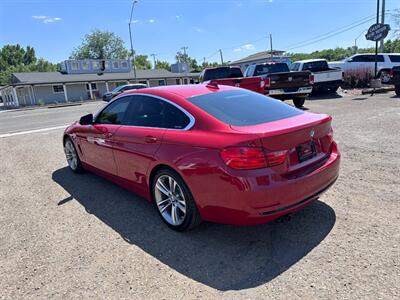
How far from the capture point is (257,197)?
2.86 m

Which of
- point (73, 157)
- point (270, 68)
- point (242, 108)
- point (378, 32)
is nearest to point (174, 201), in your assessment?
point (242, 108)

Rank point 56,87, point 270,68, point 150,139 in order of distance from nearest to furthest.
A: point 150,139 < point 270,68 < point 56,87

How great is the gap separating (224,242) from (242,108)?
1.50 meters

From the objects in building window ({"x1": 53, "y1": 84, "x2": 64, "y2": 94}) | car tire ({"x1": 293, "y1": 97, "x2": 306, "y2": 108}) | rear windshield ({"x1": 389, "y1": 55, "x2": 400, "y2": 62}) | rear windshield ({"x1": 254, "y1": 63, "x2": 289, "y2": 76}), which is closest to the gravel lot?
car tire ({"x1": 293, "y1": 97, "x2": 306, "y2": 108})

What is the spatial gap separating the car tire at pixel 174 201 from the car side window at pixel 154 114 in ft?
1.83

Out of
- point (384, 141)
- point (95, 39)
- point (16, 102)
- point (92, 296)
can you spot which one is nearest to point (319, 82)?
Answer: point (384, 141)

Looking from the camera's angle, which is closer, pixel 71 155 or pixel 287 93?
pixel 71 155

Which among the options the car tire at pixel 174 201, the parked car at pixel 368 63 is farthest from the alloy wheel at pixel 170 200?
the parked car at pixel 368 63

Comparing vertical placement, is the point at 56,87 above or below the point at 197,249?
above

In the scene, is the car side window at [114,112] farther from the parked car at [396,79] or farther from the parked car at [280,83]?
the parked car at [396,79]

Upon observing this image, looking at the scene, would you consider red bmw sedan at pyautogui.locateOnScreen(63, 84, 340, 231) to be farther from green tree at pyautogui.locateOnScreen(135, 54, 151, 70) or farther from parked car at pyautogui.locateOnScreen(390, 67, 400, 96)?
green tree at pyautogui.locateOnScreen(135, 54, 151, 70)

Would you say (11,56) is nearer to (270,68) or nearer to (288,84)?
(270,68)

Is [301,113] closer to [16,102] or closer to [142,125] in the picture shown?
[142,125]

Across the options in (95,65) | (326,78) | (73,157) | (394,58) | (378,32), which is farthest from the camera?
(95,65)
